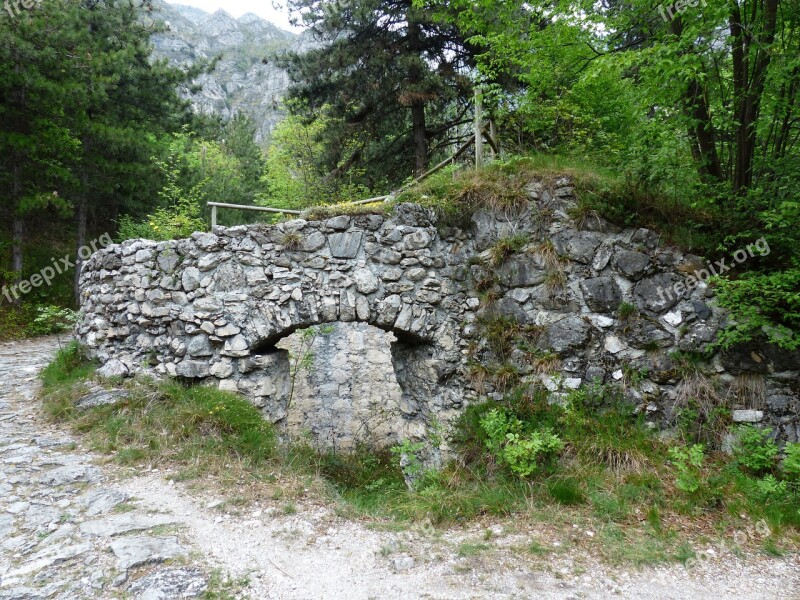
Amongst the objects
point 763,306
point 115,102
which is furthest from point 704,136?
point 115,102

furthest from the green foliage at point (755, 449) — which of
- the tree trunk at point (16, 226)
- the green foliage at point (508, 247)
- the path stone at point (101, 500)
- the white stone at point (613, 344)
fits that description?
the tree trunk at point (16, 226)

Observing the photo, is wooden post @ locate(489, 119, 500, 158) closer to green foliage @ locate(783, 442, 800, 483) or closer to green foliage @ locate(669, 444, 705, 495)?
green foliage @ locate(669, 444, 705, 495)

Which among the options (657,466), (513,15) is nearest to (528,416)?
(657,466)

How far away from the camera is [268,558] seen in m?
3.46

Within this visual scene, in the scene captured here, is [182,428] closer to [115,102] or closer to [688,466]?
[688,466]

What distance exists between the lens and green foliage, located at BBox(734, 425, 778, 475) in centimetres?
436

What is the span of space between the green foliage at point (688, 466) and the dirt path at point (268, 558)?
2.13 ft

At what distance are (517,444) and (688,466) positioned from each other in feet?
5.40

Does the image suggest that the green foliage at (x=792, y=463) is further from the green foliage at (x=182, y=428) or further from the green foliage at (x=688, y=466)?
the green foliage at (x=182, y=428)

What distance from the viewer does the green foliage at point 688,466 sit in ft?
13.7

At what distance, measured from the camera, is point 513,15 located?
7664 mm

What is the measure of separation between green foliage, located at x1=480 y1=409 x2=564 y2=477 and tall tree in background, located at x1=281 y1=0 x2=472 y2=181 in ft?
23.1

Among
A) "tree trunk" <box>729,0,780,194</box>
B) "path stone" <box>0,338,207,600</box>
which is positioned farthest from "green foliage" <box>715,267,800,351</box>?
"path stone" <box>0,338,207,600</box>

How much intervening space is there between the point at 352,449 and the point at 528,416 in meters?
3.89
